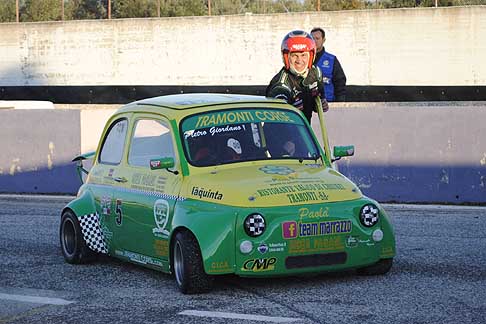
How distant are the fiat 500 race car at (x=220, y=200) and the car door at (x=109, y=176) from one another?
2 centimetres

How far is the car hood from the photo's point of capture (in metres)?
7.96

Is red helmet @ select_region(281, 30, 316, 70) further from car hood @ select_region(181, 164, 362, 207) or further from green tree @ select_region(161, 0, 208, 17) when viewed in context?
green tree @ select_region(161, 0, 208, 17)

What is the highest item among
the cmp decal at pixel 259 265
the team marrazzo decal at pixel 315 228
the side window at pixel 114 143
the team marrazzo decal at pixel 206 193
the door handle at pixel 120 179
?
the side window at pixel 114 143

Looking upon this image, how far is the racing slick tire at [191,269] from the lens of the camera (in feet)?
25.8

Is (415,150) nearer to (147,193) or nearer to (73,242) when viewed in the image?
(73,242)

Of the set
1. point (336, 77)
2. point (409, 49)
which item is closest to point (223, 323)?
point (336, 77)

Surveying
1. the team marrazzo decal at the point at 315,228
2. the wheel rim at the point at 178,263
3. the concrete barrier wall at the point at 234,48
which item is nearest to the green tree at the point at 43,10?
the concrete barrier wall at the point at 234,48

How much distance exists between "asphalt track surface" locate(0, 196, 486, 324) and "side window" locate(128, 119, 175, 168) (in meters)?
0.96

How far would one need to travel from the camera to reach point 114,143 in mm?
9852

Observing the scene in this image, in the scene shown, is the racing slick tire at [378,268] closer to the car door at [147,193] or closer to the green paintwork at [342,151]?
the green paintwork at [342,151]

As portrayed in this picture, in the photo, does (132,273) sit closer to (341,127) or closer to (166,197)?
(166,197)

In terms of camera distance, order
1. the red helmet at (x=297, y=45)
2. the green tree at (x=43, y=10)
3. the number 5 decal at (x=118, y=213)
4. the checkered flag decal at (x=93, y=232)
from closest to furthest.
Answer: the number 5 decal at (x=118, y=213) → the checkered flag decal at (x=93, y=232) → the red helmet at (x=297, y=45) → the green tree at (x=43, y=10)

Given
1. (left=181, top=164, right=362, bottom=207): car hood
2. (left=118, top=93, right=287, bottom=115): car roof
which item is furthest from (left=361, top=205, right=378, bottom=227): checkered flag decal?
(left=118, top=93, right=287, bottom=115): car roof

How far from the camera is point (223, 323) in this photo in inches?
270
